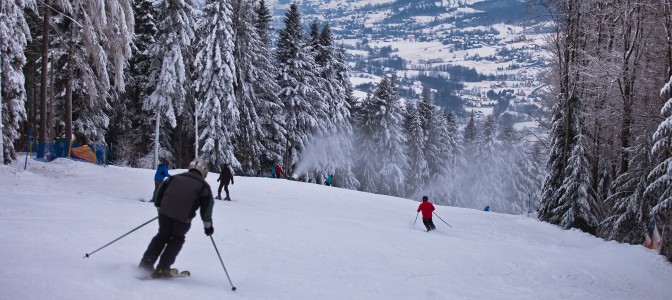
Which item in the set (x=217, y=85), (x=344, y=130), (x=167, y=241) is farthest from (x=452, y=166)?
(x=167, y=241)

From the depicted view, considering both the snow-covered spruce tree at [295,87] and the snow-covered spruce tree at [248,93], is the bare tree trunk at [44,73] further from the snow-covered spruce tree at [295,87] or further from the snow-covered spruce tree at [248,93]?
the snow-covered spruce tree at [295,87]

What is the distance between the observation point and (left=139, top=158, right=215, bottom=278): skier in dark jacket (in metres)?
7.26

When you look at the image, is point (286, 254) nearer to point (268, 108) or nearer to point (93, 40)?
point (93, 40)

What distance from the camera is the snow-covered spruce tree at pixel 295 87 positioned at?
4597 cm

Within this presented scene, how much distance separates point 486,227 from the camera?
23.0 meters

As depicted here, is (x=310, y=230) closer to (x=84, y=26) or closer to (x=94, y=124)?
(x=84, y=26)

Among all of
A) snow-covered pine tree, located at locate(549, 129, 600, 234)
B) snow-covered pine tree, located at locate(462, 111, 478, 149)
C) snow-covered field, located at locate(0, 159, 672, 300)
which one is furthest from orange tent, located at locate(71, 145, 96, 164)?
snow-covered pine tree, located at locate(462, 111, 478, 149)

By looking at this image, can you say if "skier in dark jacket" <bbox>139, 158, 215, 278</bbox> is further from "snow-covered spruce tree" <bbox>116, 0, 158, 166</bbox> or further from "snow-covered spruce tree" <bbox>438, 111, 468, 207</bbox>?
"snow-covered spruce tree" <bbox>438, 111, 468, 207</bbox>

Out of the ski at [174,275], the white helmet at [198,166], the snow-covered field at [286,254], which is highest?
the white helmet at [198,166]

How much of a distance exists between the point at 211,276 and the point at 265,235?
4.84m

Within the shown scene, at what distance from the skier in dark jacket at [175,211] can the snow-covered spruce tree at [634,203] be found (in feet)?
60.8

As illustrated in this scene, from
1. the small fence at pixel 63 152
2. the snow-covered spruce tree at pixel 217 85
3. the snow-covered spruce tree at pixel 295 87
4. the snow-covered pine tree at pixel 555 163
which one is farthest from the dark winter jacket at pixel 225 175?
the snow-covered spruce tree at pixel 295 87

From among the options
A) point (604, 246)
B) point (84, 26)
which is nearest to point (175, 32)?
point (84, 26)

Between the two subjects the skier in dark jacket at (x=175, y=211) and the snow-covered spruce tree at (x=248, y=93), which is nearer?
the skier in dark jacket at (x=175, y=211)
